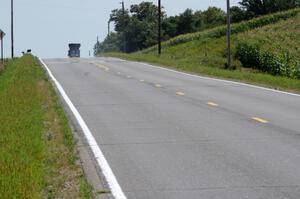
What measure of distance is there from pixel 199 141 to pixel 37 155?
330 centimetres

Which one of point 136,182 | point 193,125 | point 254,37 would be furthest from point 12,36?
point 136,182

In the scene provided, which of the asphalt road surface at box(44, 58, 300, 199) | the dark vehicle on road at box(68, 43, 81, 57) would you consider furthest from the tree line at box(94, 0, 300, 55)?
the asphalt road surface at box(44, 58, 300, 199)

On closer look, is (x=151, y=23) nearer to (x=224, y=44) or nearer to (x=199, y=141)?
(x=224, y=44)

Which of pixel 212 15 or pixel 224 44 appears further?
pixel 212 15

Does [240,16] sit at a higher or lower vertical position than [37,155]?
higher

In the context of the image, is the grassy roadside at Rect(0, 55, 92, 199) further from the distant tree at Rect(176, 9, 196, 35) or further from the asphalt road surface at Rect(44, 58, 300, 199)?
the distant tree at Rect(176, 9, 196, 35)

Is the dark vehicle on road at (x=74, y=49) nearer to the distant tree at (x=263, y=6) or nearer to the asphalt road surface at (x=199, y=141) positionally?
the distant tree at (x=263, y=6)

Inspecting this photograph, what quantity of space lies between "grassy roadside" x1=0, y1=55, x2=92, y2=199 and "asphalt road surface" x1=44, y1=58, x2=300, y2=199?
640mm

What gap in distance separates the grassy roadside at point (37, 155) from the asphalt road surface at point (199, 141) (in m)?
0.64

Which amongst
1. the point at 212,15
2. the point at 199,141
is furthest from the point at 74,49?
the point at 199,141

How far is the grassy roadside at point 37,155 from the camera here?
866 centimetres

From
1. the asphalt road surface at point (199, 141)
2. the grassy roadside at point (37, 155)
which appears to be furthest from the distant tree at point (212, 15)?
the grassy roadside at point (37, 155)

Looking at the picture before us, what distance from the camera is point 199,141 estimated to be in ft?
42.1

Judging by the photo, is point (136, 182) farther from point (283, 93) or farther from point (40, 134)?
point (283, 93)
